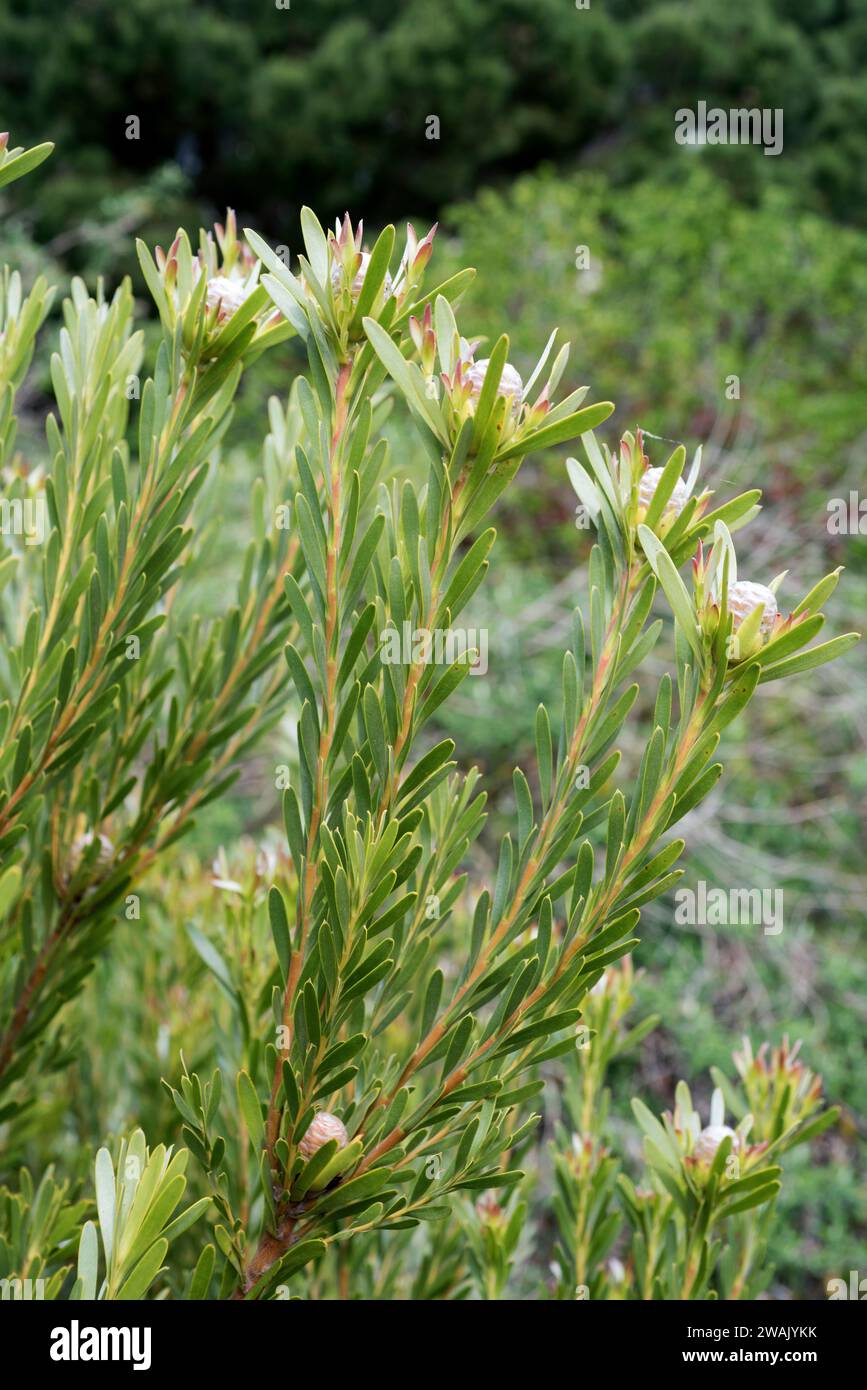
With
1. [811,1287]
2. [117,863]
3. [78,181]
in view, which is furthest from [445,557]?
[78,181]

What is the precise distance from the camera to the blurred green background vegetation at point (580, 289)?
9.26 ft

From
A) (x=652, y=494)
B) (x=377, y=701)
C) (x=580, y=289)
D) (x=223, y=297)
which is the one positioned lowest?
(x=377, y=701)

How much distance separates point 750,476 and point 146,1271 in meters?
4.83

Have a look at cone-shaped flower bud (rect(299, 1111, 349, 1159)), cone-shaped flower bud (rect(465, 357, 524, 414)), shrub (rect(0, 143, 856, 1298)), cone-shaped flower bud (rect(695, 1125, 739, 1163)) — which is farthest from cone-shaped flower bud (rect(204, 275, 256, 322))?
cone-shaped flower bud (rect(695, 1125, 739, 1163))

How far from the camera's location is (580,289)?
5.77 metres

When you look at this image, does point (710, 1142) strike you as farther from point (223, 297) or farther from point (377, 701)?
point (223, 297)

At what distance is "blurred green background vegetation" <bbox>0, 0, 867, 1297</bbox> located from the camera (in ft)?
9.26

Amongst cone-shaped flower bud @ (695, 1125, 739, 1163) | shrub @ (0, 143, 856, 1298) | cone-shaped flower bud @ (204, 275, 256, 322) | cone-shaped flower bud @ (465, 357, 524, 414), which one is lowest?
cone-shaped flower bud @ (695, 1125, 739, 1163)

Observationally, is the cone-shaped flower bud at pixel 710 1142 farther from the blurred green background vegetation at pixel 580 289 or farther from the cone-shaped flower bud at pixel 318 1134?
the blurred green background vegetation at pixel 580 289

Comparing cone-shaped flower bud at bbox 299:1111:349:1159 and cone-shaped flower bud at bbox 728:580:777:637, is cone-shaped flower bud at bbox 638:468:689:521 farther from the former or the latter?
cone-shaped flower bud at bbox 299:1111:349:1159

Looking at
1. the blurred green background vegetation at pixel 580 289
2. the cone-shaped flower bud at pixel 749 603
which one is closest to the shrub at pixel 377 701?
the cone-shaped flower bud at pixel 749 603

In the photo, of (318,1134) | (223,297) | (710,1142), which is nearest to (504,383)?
(223,297)

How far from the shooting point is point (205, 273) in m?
0.68
